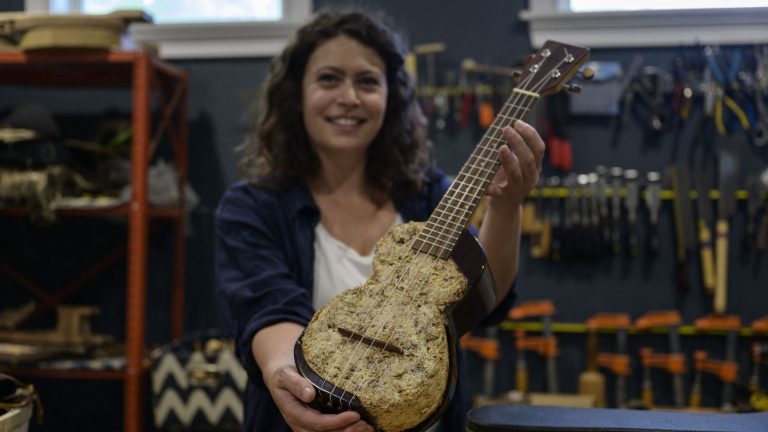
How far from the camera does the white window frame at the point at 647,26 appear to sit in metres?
3.16

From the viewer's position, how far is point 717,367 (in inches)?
123

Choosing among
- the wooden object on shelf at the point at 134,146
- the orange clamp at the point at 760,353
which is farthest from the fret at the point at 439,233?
the orange clamp at the point at 760,353

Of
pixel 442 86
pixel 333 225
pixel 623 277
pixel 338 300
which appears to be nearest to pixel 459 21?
pixel 442 86

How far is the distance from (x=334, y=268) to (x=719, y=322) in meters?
2.28

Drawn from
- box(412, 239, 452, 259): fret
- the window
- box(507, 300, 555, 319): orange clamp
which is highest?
the window

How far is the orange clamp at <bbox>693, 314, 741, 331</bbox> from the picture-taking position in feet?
10.2

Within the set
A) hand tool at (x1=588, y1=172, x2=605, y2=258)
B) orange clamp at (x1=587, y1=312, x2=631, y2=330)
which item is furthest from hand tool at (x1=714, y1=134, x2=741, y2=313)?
hand tool at (x1=588, y1=172, x2=605, y2=258)

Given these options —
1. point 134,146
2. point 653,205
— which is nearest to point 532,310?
point 653,205

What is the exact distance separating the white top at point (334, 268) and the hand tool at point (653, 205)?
6.80ft

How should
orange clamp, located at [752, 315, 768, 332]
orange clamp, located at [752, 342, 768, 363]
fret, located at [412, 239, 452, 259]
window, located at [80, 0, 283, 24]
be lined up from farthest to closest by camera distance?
window, located at [80, 0, 283, 24] < orange clamp, located at [752, 315, 768, 332] < orange clamp, located at [752, 342, 768, 363] < fret, located at [412, 239, 452, 259]

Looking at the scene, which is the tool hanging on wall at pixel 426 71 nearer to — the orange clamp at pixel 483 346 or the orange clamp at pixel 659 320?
the orange clamp at pixel 483 346

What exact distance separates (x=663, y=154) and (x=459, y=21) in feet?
3.47

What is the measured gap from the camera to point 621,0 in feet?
11.1

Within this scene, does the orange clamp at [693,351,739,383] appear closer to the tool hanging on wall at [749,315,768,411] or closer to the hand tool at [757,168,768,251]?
the tool hanging on wall at [749,315,768,411]
